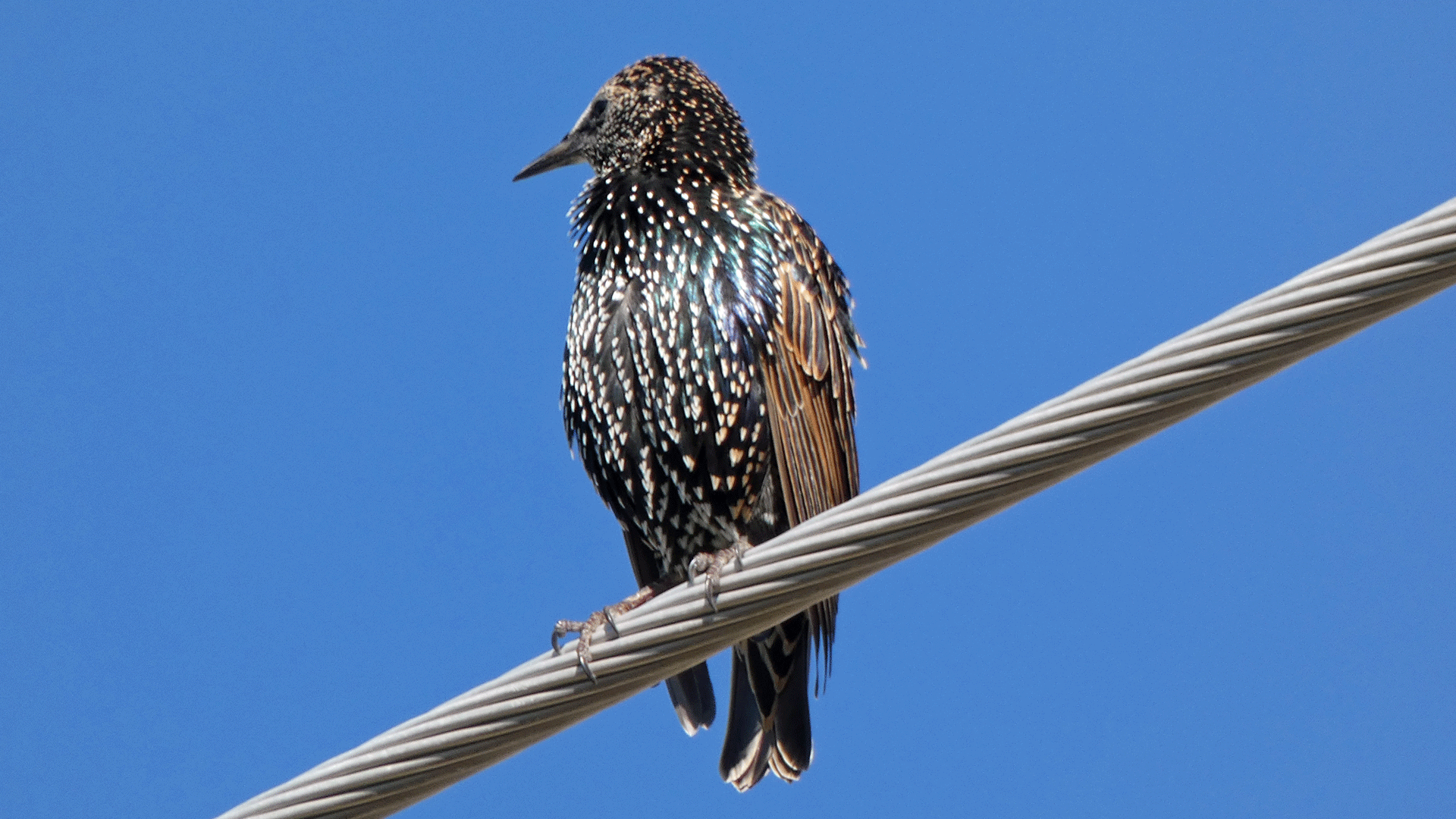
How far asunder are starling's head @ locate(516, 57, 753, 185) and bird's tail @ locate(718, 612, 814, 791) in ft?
4.85

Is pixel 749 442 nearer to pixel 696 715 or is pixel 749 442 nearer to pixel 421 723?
pixel 696 715

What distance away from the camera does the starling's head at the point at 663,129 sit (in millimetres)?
5305

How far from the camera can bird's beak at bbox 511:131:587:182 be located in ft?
18.4

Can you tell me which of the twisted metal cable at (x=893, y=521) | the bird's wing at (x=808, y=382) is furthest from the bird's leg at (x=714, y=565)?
A: the bird's wing at (x=808, y=382)

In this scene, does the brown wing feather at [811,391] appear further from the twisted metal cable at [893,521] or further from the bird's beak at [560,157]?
the twisted metal cable at [893,521]

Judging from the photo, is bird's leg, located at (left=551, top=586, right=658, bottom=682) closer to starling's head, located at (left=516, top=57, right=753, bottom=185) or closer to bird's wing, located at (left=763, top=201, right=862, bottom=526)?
bird's wing, located at (left=763, top=201, right=862, bottom=526)

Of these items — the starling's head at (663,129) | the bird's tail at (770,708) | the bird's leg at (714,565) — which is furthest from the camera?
the starling's head at (663,129)

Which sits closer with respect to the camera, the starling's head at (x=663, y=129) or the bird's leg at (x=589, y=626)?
the bird's leg at (x=589, y=626)

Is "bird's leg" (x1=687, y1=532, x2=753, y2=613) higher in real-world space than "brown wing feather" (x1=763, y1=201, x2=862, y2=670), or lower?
lower

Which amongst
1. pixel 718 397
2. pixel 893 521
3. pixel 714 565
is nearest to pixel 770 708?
pixel 718 397

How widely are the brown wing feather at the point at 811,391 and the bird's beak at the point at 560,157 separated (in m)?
0.82

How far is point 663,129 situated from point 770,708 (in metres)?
1.89

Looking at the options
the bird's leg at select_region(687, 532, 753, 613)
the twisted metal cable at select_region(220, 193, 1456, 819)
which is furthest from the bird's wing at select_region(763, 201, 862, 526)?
the twisted metal cable at select_region(220, 193, 1456, 819)

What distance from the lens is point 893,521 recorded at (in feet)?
9.35
